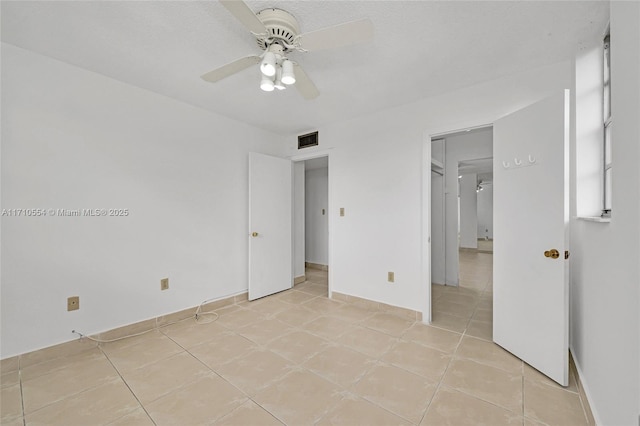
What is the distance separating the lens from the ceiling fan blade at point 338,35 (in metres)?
1.35

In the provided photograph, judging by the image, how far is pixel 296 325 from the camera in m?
2.76

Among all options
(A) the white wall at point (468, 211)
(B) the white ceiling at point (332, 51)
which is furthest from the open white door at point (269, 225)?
(A) the white wall at point (468, 211)

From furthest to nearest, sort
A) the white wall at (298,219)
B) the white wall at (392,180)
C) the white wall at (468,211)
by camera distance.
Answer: the white wall at (468,211) → the white wall at (298,219) → the white wall at (392,180)

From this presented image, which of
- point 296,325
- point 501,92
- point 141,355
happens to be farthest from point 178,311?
point 501,92

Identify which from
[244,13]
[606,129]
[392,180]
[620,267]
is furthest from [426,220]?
[244,13]

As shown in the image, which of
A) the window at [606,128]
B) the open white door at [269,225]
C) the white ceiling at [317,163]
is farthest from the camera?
the white ceiling at [317,163]

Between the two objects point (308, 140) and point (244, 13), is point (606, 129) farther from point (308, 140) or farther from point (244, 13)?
point (308, 140)

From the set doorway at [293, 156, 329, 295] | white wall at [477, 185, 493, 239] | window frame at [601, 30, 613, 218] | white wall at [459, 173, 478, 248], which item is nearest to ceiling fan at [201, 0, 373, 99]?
window frame at [601, 30, 613, 218]

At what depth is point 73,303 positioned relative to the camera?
7.25ft

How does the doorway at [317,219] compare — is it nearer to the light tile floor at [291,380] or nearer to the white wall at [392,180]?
the white wall at [392,180]

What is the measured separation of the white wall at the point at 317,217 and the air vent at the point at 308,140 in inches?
63.8

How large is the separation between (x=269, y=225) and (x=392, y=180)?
1.89m

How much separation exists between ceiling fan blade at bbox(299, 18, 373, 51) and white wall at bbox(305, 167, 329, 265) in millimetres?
4044

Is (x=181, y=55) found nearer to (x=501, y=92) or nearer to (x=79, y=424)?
(x=79, y=424)
